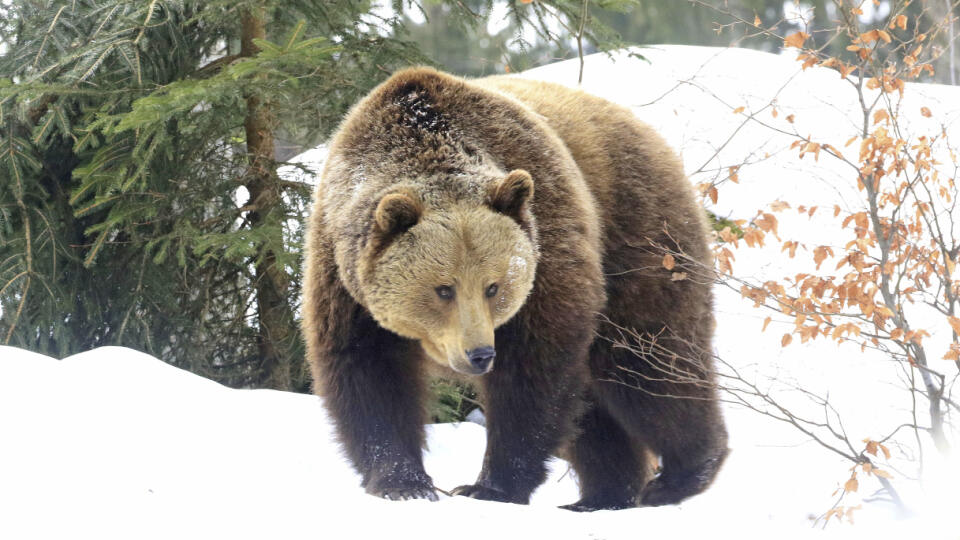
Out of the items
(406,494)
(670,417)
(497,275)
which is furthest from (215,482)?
(670,417)

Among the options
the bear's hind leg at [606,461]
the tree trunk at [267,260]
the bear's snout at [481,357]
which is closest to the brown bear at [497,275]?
the bear's snout at [481,357]

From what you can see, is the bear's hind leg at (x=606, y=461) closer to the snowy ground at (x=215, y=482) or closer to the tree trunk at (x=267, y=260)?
the snowy ground at (x=215, y=482)

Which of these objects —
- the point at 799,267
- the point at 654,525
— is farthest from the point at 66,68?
the point at 799,267

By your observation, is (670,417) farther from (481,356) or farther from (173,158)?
(173,158)

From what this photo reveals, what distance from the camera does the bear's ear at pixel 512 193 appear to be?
439 cm

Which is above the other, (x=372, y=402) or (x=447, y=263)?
(x=447, y=263)

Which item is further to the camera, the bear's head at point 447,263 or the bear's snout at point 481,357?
the bear's head at point 447,263

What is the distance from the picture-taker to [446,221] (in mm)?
4387

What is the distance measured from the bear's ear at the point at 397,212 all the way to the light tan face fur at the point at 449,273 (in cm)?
4

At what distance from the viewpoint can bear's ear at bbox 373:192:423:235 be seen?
168 inches

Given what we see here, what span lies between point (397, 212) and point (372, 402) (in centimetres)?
98

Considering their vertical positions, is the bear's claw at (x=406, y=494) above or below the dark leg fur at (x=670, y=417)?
below

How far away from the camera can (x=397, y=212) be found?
14.1ft

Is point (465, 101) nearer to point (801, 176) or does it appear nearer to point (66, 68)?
point (66, 68)
